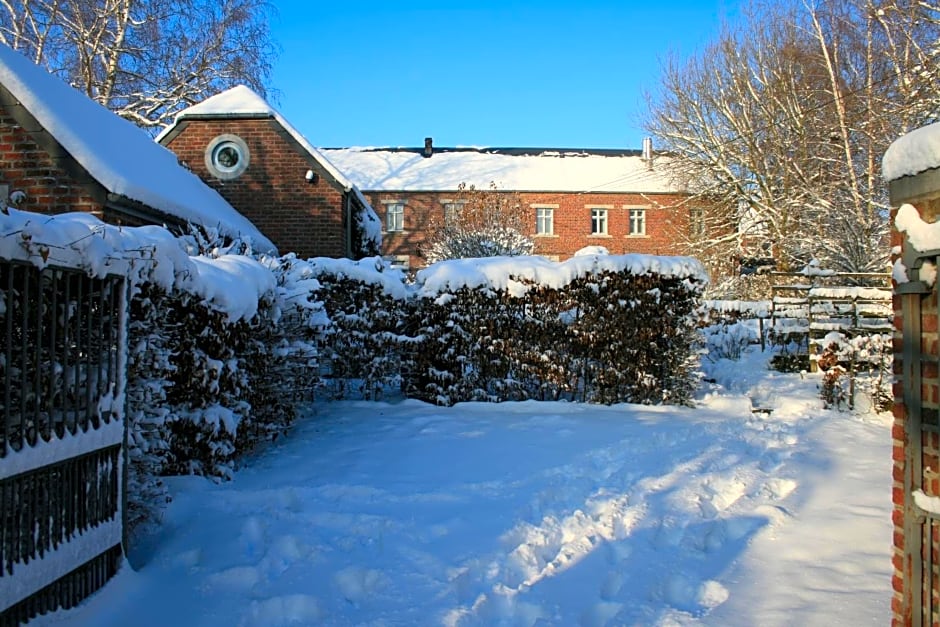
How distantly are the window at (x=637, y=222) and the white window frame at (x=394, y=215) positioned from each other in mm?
12196

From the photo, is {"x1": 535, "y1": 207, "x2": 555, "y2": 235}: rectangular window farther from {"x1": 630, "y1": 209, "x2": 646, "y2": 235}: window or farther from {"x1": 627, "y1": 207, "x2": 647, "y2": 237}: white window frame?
{"x1": 630, "y1": 209, "x2": 646, "y2": 235}: window

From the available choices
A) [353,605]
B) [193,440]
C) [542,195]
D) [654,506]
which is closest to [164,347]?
[193,440]

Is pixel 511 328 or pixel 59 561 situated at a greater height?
pixel 511 328

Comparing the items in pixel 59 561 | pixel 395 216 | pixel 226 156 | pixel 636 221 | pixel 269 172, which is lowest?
pixel 59 561

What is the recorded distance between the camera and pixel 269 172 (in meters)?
15.0

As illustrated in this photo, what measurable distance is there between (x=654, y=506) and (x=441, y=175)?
109 ft

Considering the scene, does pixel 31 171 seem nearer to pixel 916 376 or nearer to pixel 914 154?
pixel 914 154

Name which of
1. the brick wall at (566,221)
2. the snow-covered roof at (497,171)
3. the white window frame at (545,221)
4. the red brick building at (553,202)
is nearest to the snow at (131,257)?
the red brick building at (553,202)

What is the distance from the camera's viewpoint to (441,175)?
36.9 metres

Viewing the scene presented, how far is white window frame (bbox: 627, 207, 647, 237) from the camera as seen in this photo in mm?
36156

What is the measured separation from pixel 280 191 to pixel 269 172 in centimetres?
49

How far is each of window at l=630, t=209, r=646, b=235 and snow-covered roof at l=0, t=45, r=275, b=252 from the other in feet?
87.9

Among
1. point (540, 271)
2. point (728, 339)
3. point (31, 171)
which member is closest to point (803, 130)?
point (728, 339)

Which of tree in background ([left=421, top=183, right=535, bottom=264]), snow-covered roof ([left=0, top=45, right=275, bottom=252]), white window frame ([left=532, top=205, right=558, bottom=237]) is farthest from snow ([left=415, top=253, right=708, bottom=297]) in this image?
white window frame ([left=532, top=205, right=558, bottom=237])
